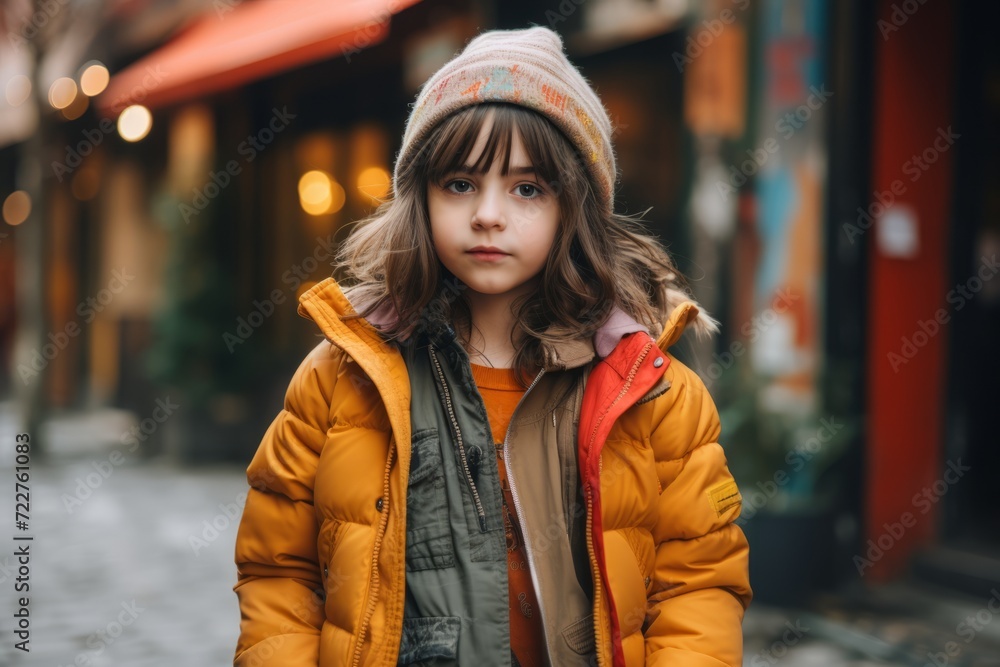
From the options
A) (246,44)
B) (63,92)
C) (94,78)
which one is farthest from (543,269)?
(63,92)

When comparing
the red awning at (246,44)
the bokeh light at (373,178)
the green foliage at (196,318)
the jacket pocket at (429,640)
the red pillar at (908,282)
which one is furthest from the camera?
the green foliage at (196,318)

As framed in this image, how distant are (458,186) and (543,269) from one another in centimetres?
26

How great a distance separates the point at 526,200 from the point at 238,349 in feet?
28.1

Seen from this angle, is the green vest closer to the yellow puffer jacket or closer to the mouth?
the yellow puffer jacket

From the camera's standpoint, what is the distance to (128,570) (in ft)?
19.4

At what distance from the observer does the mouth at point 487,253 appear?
1.87 m

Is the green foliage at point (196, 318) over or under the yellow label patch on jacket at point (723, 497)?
over

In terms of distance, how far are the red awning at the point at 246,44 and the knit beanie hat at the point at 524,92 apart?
5.11 meters

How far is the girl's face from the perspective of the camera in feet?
6.09

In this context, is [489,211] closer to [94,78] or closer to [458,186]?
[458,186]

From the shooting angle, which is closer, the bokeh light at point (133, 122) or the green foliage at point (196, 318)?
the green foliage at point (196, 318)

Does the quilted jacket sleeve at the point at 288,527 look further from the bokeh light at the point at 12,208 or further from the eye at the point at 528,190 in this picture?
the bokeh light at the point at 12,208

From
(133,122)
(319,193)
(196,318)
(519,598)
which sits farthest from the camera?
(133,122)

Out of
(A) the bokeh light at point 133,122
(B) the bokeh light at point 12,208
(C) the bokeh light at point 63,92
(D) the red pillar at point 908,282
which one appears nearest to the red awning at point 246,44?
(A) the bokeh light at point 133,122
